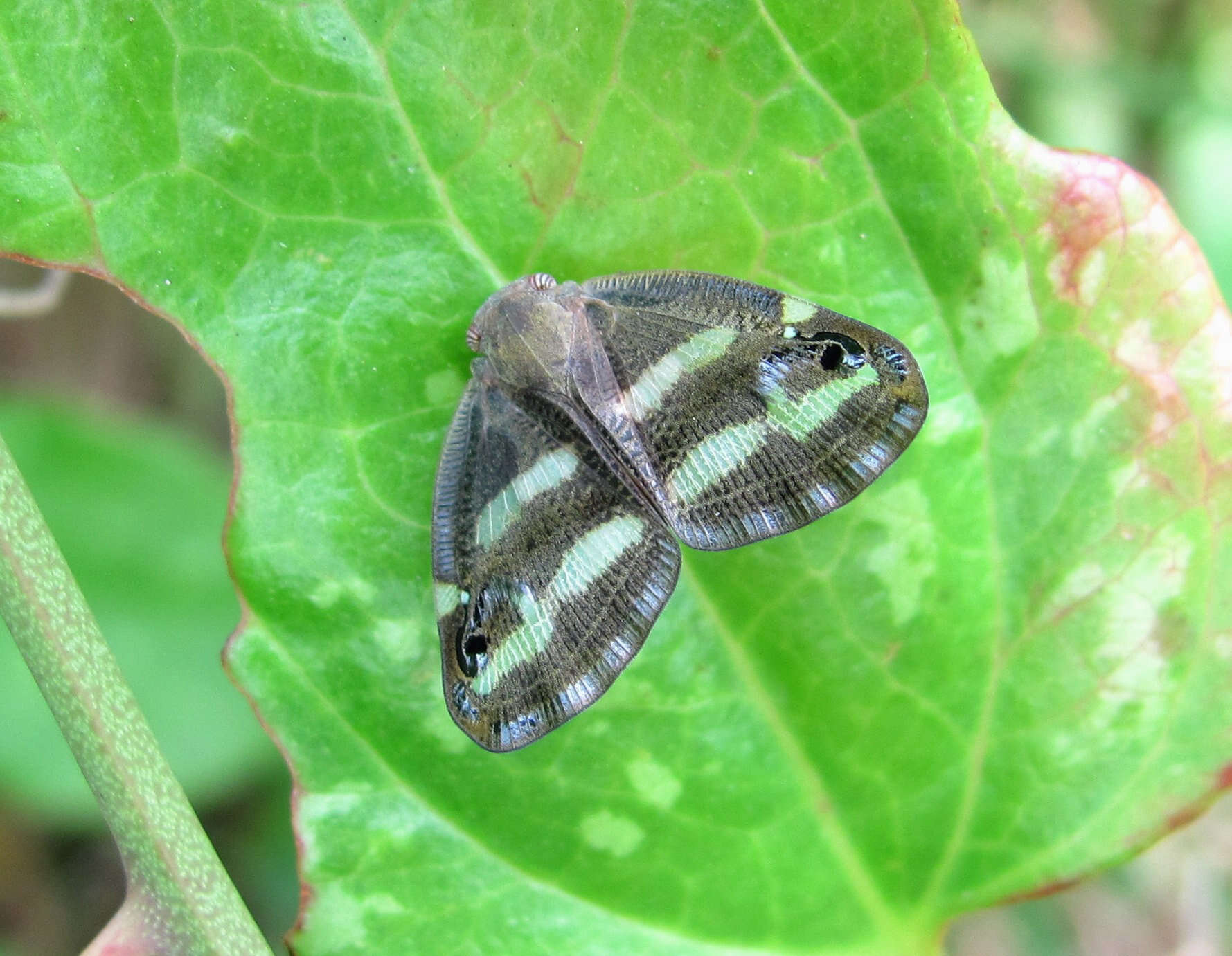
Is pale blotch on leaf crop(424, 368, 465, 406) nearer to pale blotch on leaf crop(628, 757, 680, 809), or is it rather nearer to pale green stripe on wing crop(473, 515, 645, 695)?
pale green stripe on wing crop(473, 515, 645, 695)

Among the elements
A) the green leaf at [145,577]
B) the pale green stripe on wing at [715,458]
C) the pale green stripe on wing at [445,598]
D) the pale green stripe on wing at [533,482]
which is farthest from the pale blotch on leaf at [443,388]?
the green leaf at [145,577]

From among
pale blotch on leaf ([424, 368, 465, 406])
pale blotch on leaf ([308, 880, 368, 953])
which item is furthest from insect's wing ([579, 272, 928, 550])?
pale blotch on leaf ([308, 880, 368, 953])

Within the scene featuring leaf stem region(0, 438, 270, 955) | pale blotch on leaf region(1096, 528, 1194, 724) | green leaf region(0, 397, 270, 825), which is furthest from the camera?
green leaf region(0, 397, 270, 825)

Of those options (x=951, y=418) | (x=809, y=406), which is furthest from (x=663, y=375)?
(x=951, y=418)

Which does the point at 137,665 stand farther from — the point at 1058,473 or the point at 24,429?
the point at 1058,473

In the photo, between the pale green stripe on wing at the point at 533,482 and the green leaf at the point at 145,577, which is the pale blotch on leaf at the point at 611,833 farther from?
the green leaf at the point at 145,577
